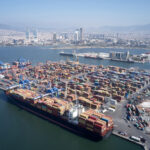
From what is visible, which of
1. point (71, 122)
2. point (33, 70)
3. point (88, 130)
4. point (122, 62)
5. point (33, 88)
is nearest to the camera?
point (88, 130)

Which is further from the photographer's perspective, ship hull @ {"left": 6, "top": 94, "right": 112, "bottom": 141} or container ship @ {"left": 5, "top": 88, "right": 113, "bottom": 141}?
ship hull @ {"left": 6, "top": 94, "right": 112, "bottom": 141}

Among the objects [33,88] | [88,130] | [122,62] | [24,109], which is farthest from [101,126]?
[122,62]

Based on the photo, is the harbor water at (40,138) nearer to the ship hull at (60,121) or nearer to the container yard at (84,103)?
the ship hull at (60,121)

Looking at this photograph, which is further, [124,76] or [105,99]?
[124,76]

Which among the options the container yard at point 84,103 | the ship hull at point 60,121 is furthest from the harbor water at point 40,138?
the container yard at point 84,103

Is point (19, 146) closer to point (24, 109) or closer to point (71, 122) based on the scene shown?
point (71, 122)

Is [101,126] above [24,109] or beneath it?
above

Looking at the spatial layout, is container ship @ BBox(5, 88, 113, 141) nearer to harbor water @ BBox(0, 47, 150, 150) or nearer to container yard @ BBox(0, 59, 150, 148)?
container yard @ BBox(0, 59, 150, 148)

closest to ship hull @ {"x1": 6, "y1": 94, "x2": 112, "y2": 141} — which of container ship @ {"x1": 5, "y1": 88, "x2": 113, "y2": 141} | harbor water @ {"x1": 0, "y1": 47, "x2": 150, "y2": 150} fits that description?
container ship @ {"x1": 5, "y1": 88, "x2": 113, "y2": 141}
